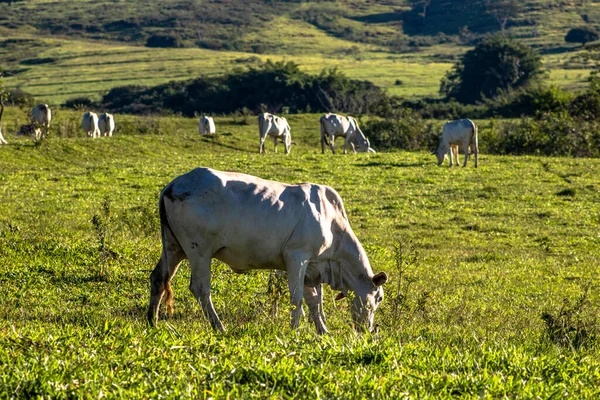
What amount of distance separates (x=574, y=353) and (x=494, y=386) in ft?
5.41

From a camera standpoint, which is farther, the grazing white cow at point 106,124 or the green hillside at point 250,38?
the green hillside at point 250,38

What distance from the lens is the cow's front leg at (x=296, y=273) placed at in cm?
886

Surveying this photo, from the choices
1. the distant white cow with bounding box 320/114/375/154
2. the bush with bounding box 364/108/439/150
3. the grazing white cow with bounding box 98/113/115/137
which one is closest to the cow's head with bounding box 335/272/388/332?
the distant white cow with bounding box 320/114/375/154

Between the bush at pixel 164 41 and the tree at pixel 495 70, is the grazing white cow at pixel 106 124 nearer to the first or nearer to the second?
the tree at pixel 495 70

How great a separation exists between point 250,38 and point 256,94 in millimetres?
77995

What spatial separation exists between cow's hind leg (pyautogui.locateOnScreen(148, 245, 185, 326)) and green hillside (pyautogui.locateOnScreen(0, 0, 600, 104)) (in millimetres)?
70956

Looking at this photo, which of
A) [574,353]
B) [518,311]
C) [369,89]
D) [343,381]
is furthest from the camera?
[369,89]

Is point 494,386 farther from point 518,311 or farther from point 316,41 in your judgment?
point 316,41

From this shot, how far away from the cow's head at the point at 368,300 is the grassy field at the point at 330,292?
19 cm

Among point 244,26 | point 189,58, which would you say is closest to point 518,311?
point 189,58

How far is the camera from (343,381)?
594 cm

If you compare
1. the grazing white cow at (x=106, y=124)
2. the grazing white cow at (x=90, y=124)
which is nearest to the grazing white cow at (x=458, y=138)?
the grazing white cow at (x=90, y=124)

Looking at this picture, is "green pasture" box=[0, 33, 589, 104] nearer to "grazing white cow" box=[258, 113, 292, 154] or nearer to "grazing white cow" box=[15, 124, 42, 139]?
"grazing white cow" box=[15, 124, 42, 139]

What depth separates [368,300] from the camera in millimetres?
9391
